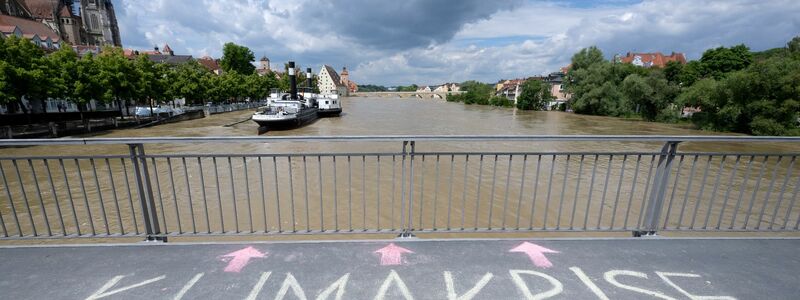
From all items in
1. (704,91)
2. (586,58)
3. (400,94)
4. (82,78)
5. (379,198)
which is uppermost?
(586,58)

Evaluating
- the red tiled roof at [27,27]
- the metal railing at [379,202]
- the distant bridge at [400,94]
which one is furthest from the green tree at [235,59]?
the distant bridge at [400,94]

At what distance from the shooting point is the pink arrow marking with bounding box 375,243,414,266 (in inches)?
115

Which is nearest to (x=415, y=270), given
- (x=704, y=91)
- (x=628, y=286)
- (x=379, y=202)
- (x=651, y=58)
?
(x=628, y=286)

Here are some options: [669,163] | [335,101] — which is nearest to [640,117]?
[335,101]

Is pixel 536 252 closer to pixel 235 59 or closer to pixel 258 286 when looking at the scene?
pixel 258 286

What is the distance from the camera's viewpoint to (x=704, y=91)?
91.3 feet

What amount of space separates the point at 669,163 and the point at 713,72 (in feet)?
181

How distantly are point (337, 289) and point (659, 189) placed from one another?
2.98 m

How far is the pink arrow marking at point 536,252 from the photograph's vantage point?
292cm

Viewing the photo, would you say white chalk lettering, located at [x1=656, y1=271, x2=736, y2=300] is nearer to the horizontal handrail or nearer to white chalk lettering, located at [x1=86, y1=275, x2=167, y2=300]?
the horizontal handrail

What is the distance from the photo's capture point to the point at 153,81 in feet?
97.3

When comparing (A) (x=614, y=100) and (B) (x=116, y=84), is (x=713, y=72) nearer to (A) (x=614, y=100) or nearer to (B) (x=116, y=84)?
(A) (x=614, y=100)

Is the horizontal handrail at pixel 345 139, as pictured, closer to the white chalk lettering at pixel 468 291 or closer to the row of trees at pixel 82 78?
the white chalk lettering at pixel 468 291

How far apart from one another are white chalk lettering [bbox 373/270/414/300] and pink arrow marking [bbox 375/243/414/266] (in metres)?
0.15
